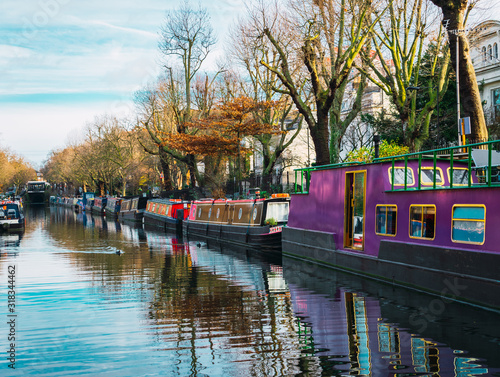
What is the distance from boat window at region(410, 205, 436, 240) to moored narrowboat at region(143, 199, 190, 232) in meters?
27.1

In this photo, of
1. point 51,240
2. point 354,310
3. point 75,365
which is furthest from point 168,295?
point 51,240

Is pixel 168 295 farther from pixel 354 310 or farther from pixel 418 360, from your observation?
pixel 418 360

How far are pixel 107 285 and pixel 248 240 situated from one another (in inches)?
428

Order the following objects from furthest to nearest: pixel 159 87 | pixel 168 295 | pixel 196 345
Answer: pixel 159 87, pixel 168 295, pixel 196 345

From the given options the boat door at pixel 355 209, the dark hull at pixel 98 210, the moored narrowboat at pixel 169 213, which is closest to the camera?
the boat door at pixel 355 209

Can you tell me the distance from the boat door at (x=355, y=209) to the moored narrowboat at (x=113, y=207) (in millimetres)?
47746

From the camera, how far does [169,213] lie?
138 feet

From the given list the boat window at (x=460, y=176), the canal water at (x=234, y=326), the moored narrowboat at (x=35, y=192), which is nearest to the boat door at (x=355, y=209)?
the canal water at (x=234, y=326)

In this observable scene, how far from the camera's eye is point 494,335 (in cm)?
998

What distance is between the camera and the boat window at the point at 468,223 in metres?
12.1

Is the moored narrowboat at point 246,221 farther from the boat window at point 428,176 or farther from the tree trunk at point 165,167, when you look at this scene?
the tree trunk at point 165,167

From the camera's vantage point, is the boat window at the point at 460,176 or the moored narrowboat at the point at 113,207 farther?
the moored narrowboat at the point at 113,207

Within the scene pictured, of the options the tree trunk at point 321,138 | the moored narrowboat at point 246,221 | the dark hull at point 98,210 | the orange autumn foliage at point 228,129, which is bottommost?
the dark hull at point 98,210

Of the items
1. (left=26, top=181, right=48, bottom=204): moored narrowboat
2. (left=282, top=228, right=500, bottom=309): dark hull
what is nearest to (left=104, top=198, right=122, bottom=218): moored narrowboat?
(left=282, top=228, right=500, bottom=309): dark hull
